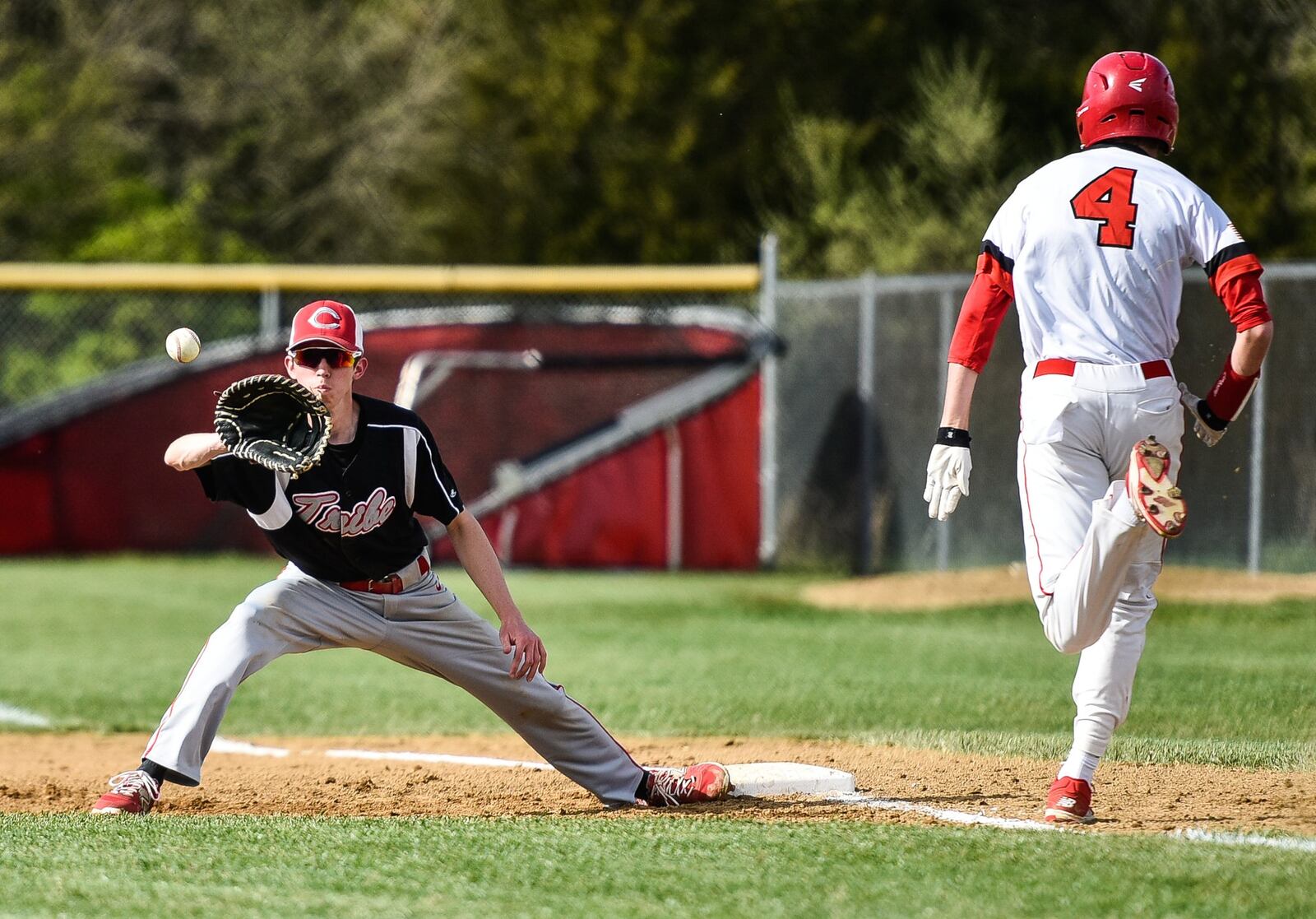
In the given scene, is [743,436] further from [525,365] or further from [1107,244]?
[1107,244]

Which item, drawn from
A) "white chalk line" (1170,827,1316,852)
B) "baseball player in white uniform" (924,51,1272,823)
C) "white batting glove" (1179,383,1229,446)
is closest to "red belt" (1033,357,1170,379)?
"baseball player in white uniform" (924,51,1272,823)

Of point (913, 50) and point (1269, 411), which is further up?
point (913, 50)

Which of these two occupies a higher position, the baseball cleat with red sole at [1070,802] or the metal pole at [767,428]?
the metal pole at [767,428]

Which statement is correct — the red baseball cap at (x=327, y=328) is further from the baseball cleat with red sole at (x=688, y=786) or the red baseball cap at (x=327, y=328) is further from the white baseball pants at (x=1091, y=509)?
the white baseball pants at (x=1091, y=509)

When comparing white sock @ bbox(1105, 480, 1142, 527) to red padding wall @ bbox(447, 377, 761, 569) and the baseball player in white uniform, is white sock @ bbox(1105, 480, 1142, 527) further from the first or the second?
red padding wall @ bbox(447, 377, 761, 569)

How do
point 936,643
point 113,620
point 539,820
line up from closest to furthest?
1. point 539,820
2. point 936,643
3. point 113,620

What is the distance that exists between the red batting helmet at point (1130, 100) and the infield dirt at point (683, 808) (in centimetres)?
195

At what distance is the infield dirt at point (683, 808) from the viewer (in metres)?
4.85

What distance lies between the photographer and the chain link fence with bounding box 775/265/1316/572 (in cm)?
1019

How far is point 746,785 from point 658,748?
1163 millimetres

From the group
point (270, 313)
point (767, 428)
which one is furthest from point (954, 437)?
point (270, 313)

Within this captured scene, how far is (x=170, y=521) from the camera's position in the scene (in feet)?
47.8

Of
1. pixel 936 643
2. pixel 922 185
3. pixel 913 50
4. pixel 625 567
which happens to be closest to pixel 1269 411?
pixel 936 643

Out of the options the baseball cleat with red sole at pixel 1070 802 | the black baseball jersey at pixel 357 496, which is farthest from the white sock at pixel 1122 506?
the black baseball jersey at pixel 357 496
